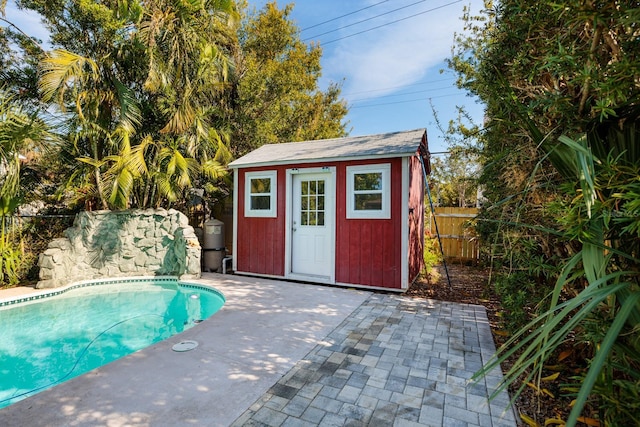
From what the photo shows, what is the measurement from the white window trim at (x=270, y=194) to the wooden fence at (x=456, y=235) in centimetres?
452

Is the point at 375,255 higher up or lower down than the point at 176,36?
lower down

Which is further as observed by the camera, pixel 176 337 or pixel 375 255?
pixel 375 255

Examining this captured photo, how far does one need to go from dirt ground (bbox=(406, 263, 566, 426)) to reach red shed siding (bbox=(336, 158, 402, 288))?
0.58m

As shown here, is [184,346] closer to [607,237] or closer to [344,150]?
[607,237]

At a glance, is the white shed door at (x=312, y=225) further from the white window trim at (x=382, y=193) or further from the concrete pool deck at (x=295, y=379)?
the concrete pool deck at (x=295, y=379)

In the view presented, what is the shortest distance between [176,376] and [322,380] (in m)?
1.21

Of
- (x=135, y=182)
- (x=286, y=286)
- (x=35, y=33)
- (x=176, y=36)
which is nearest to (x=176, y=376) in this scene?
(x=286, y=286)

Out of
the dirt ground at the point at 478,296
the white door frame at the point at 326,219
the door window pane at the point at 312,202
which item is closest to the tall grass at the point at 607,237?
the dirt ground at the point at 478,296

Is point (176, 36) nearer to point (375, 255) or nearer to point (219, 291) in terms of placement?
point (219, 291)

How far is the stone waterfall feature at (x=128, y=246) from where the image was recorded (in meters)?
6.21

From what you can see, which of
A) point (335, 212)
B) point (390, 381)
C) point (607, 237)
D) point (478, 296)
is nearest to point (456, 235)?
point (478, 296)

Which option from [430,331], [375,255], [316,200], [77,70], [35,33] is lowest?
[430,331]

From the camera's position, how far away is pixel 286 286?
19.0 feet

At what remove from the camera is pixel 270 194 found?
6656mm
